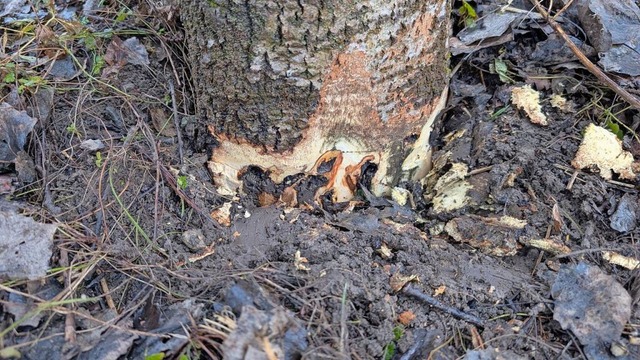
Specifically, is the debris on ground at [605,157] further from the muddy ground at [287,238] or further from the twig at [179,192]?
the twig at [179,192]

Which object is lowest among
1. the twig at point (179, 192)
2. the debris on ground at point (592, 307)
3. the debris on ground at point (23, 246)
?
the debris on ground at point (592, 307)

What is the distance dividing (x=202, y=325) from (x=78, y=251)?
505 millimetres

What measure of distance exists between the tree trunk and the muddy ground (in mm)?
120

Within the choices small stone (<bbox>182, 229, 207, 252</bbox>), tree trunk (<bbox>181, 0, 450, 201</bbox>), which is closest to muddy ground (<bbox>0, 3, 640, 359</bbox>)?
small stone (<bbox>182, 229, 207, 252</bbox>)

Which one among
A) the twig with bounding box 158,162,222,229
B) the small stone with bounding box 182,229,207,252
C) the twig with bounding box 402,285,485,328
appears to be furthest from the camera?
the twig with bounding box 158,162,222,229

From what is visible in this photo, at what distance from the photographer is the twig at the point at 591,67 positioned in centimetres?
219

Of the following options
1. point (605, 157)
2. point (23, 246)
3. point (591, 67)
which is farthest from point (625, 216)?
point (23, 246)

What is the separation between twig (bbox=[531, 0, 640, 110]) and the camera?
2.19 meters

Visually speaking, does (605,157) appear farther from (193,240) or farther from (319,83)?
(193,240)

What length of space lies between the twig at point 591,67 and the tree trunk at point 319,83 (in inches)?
18.8

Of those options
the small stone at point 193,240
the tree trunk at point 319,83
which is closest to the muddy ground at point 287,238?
the small stone at point 193,240

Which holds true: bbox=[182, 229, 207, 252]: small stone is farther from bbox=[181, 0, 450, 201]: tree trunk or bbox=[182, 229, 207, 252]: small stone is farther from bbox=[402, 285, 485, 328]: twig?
bbox=[402, 285, 485, 328]: twig

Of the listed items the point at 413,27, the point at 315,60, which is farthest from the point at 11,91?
the point at 413,27

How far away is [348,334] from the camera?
160cm
